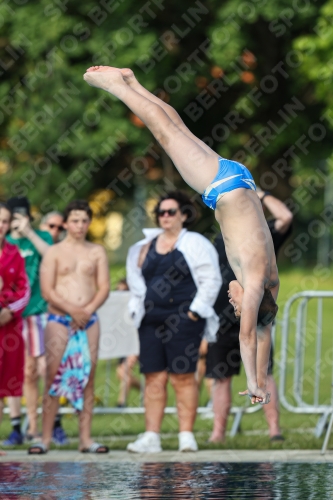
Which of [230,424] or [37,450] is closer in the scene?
[37,450]

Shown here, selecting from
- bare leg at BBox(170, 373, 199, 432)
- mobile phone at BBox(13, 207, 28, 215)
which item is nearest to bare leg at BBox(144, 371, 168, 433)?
bare leg at BBox(170, 373, 199, 432)

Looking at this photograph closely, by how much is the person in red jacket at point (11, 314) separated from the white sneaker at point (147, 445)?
3.84 ft

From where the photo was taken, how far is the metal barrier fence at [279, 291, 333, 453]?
10773mm

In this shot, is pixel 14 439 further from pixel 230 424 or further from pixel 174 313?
pixel 230 424

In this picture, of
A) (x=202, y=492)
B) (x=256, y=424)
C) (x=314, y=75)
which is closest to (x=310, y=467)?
(x=202, y=492)

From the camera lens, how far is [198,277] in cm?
965

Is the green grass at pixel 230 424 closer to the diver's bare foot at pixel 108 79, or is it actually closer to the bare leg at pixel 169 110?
the bare leg at pixel 169 110

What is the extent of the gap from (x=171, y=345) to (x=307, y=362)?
30.5 ft

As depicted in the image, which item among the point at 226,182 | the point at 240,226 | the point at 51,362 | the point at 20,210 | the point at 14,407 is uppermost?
the point at 20,210

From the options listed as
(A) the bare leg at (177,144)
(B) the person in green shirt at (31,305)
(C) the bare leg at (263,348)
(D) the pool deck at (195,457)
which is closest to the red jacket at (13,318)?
(D) the pool deck at (195,457)

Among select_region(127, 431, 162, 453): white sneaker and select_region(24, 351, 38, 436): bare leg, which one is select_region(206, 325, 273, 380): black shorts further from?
select_region(24, 351, 38, 436): bare leg

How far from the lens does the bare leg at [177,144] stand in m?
6.82

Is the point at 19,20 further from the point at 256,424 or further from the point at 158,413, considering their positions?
the point at 158,413

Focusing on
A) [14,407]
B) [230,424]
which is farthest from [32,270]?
[230,424]
